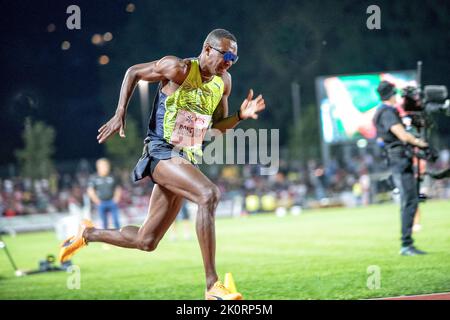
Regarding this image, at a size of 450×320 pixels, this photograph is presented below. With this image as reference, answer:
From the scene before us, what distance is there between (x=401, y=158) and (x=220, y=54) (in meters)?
4.53

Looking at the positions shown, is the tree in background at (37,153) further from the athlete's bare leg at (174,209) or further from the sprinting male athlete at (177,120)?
the sprinting male athlete at (177,120)

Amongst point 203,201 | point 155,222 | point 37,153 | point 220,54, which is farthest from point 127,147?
point 203,201

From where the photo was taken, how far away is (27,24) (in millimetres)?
11625

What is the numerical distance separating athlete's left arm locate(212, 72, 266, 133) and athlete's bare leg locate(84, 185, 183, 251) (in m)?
0.83

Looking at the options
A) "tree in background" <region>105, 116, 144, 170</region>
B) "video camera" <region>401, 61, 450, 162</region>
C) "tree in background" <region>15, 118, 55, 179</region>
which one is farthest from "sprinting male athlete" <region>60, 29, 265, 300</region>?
"tree in background" <region>105, 116, 144, 170</region>

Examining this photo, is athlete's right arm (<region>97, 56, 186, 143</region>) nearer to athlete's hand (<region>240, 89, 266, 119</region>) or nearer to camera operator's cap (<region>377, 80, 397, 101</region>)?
athlete's hand (<region>240, 89, 266, 119</region>)

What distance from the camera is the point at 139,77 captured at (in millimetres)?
6258

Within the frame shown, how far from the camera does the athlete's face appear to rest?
20.2 ft

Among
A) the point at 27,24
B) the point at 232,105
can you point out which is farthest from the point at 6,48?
the point at 232,105

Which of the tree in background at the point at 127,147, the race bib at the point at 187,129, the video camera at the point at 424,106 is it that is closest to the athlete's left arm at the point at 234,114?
the race bib at the point at 187,129

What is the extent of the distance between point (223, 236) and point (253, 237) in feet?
3.82

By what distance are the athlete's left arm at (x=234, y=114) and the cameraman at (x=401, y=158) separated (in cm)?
375

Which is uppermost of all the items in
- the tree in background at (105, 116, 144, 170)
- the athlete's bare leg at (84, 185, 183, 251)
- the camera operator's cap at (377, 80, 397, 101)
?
the camera operator's cap at (377, 80, 397, 101)

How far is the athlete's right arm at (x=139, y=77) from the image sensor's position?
19.6ft
